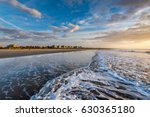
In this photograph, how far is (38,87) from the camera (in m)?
6.30

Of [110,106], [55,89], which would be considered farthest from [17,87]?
[110,106]

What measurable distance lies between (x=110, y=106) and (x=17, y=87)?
13.1 feet

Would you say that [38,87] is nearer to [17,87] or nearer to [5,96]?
[17,87]

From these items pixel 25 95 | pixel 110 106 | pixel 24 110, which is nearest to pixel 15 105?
pixel 24 110

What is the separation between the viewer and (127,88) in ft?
20.4

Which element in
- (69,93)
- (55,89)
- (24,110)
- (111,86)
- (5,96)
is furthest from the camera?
(111,86)

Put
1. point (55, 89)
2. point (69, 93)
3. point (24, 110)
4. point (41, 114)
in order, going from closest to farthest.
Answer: point (41, 114) < point (24, 110) < point (69, 93) < point (55, 89)

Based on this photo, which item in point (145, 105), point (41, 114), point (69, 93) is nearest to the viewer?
point (41, 114)

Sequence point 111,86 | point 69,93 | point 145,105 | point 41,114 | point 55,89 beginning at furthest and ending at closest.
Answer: point 111,86
point 55,89
point 69,93
point 145,105
point 41,114

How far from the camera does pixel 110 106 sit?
4344 mm

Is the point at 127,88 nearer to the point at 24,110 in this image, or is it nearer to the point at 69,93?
the point at 69,93

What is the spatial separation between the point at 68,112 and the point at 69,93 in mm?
1623

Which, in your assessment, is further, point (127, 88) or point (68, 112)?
point (127, 88)

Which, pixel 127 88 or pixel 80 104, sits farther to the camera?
pixel 127 88
